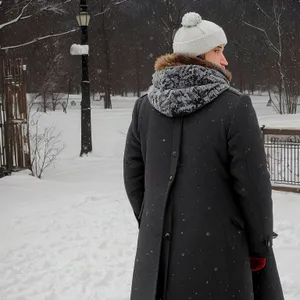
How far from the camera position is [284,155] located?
9.48 m

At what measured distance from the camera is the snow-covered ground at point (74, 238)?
5.04m

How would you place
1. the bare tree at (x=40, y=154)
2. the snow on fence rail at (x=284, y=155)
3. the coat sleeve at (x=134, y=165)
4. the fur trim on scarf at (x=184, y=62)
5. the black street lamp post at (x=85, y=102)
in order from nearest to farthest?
the fur trim on scarf at (x=184, y=62) < the coat sleeve at (x=134, y=165) < the snow on fence rail at (x=284, y=155) < the bare tree at (x=40, y=154) < the black street lamp post at (x=85, y=102)

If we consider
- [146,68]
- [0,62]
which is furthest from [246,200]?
[146,68]

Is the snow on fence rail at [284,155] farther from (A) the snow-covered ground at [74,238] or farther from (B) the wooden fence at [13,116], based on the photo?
(B) the wooden fence at [13,116]

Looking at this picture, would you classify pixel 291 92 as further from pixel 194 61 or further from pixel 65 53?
pixel 194 61

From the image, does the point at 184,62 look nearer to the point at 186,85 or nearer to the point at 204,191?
the point at 186,85

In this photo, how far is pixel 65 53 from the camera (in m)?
49.2

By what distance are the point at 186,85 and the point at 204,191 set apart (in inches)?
22.1

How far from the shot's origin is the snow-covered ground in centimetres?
504

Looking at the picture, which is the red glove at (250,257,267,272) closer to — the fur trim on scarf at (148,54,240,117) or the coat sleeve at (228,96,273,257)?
the coat sleeve at (228,96,273,257)

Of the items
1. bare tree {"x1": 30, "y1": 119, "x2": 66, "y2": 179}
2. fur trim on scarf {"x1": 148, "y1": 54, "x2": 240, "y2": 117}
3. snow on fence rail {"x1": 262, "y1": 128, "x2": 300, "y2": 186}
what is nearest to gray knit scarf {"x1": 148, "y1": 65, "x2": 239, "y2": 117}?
fur trim on scarf {"x1": 148, "y1": 54, "x2": 240, "y2": 117}

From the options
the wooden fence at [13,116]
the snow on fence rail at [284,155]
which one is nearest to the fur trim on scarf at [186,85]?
the snow on fence rail at [284,155]

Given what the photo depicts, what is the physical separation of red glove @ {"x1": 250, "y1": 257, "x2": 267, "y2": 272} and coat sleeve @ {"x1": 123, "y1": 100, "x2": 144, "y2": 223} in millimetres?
760

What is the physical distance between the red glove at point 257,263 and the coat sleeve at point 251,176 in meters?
0.06
